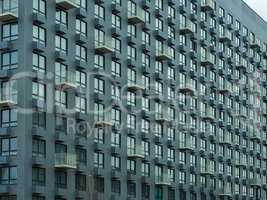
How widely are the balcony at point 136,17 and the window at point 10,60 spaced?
1484 cm

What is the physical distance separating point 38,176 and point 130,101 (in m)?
14.7

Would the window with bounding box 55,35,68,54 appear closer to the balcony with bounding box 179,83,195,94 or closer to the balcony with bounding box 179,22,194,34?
the balcony with bounding box 179,83,195,94

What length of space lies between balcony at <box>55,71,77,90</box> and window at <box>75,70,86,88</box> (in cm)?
61

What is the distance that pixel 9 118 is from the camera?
154 feet

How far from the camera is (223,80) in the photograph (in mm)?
79438

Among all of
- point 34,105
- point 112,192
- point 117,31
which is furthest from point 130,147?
point 34,105

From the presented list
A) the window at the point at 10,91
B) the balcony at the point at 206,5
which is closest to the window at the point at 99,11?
the window at the point at 10,91

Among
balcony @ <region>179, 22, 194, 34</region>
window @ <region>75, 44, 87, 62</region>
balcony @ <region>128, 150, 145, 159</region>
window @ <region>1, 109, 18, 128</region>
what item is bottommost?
balcony @ <region>128, 150, 145, 159</region>

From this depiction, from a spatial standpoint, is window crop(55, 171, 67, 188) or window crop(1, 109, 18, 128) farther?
window crop(55, 171, 67, 188)

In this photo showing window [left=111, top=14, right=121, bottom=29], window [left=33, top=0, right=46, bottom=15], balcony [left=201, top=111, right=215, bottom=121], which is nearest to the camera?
window [left=33, top=0, right=46, bottom=15]

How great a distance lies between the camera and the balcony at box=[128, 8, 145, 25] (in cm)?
6012

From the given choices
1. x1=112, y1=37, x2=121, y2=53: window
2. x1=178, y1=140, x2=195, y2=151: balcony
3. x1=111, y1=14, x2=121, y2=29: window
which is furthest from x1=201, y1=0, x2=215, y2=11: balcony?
x1=112, y1=37, x2=121, y2=53: window

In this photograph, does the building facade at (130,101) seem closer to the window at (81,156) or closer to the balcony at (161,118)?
the balcony at (161,118)

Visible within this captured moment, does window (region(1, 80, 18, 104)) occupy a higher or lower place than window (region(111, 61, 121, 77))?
lower
